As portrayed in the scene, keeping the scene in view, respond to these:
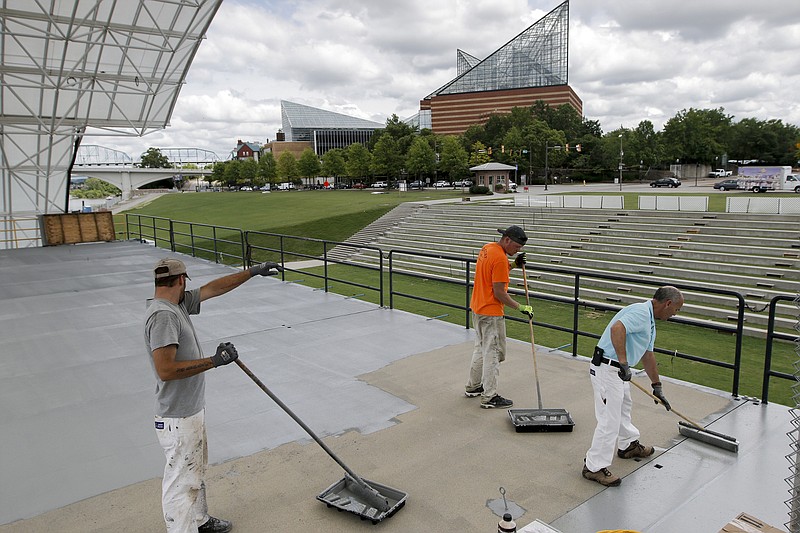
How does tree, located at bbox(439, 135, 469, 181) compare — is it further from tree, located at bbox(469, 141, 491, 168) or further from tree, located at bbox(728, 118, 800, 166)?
tree, located at bbox(728, 118, 800, 166)

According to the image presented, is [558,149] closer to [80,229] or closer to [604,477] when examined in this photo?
[80,229]

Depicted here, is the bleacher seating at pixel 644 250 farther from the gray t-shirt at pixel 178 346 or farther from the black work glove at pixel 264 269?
the gray t-shirt at pixel 178 346

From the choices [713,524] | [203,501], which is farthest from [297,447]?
[713,524]

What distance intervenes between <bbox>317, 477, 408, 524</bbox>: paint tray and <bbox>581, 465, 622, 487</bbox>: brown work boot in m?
1.40

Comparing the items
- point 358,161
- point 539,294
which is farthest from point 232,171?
point 539,294

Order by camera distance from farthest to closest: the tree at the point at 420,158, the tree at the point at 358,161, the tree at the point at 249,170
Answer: the tree at the point at 249,170 → the tree at the point at 358,161 → the tree at the point at 420,158

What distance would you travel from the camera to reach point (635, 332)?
153 inches

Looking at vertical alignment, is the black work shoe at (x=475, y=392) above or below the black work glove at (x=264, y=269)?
below

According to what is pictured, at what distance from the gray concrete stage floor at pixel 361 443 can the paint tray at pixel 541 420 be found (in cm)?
10

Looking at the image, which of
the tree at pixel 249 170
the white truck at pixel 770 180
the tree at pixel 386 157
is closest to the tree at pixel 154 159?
the tree at pixel 249 170

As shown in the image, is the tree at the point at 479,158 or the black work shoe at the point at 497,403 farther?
the tree at the point at 479,158

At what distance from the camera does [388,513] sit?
11.5ft

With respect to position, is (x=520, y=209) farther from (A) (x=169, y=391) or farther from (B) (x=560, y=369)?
(A) (x=169, y=391)

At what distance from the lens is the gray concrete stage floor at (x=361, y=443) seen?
11.8 ft
